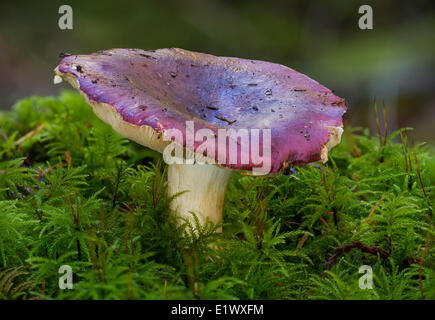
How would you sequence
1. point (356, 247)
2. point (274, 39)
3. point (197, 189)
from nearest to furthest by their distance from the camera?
point (356, 247)
point (197, 189)
point (274, 39)

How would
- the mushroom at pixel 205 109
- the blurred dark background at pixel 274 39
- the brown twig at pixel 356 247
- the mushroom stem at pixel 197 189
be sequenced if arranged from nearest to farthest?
the mushroom at pixel 205 109
the brown twig at pixel 356 247
the mushroom stem at pixel 197 189
the blurred dark background at pixel 274 39

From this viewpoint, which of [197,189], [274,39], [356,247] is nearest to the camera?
[356,247]

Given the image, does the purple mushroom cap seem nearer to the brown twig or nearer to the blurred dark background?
the brown twig

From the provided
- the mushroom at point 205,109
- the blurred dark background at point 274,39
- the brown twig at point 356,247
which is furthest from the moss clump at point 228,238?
the blurred dark background at point 274,39

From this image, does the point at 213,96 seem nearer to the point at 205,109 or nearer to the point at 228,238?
the point at 205,109

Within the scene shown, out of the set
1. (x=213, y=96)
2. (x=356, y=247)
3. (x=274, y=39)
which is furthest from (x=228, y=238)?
(x=274, y=39)

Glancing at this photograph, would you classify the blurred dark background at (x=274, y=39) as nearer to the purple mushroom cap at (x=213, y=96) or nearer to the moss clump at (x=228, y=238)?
the moss clump at (x=228, y=238)

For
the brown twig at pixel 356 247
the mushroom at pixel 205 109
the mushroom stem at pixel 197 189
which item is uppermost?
the mushroom at pixel 205 109
